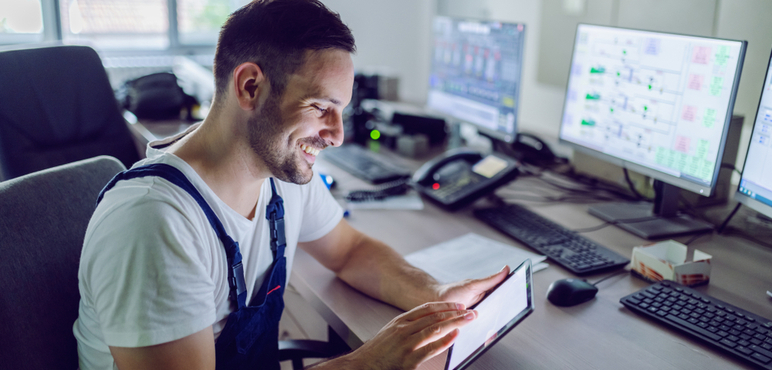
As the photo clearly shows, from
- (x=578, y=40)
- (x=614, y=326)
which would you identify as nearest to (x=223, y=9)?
(x=578, y=40)

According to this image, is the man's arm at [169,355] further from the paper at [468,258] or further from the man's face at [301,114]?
the paper at [468,258]

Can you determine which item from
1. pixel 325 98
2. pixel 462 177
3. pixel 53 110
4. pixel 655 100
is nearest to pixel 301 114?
pixel 325 98

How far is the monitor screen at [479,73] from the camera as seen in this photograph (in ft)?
5.89

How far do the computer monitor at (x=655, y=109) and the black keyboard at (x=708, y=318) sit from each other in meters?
0.33

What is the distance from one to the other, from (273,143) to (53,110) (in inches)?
55.9

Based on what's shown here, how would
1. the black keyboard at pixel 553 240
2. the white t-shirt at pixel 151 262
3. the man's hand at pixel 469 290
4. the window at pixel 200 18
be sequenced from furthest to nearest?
the window at pixel 200 18 → the black keyboard at pixel 553 240 → the man's hand at pixel 469 290 → the white t-shirt at pixel 151 262

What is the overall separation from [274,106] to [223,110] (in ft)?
0.35

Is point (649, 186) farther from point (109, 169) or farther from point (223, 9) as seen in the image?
point (223, 9)

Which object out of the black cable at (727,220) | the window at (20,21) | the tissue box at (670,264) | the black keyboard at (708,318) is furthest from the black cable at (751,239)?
the window at (20,21)

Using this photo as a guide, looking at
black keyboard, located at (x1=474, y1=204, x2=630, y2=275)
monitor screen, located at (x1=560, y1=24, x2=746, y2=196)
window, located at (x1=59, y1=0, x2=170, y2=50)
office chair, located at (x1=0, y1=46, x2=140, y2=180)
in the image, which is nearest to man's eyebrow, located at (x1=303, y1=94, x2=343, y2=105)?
black keyboard, located at (x1=474, y1=204, x2=630, y2=275)

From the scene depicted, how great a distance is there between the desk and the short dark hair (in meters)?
0.47

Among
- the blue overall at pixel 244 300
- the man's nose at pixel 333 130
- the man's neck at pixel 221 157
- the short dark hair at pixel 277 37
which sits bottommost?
the blue overall at pixel 244 300

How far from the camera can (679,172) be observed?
1.36 m

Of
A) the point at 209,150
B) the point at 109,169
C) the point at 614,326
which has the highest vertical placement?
the point at 209,150
